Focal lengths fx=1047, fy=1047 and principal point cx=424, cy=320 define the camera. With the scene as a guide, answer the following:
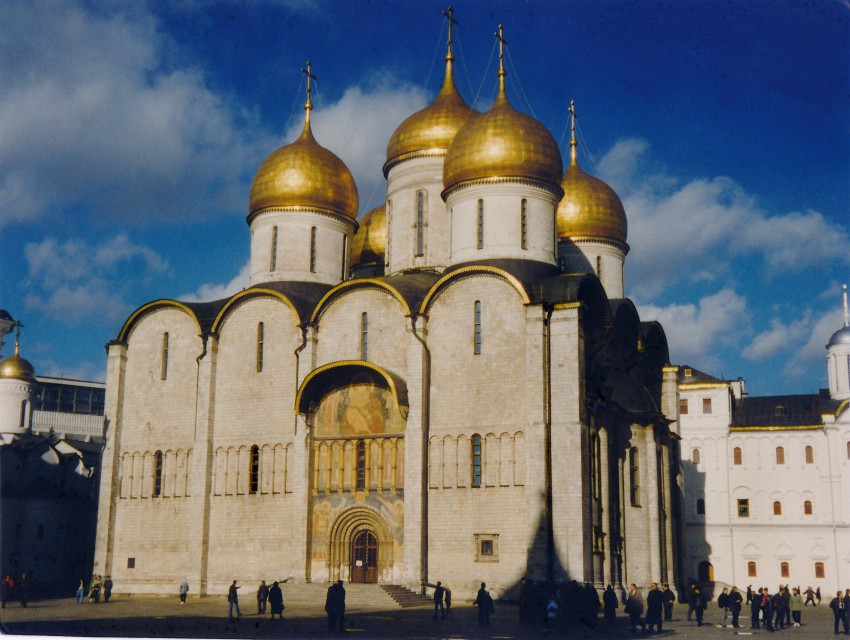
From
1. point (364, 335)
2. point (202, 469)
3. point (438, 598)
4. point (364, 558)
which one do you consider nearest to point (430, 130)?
point (364, 335)

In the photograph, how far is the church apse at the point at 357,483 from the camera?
82.0ft

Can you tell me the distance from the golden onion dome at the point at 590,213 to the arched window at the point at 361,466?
33.6 ft

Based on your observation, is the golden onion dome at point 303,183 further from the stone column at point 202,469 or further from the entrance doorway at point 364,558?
the entrance doorway at point 364,558

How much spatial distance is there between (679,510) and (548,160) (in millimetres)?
11712

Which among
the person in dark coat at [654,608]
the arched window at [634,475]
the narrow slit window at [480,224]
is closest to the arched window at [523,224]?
the narrow slit window at [480,224]

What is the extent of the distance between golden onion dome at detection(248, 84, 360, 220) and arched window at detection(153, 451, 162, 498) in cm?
737

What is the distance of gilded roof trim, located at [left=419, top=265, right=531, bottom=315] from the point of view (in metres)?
24.4

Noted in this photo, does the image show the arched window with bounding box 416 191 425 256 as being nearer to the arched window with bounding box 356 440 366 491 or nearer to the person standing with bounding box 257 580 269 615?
the arched window with bounding box 356 440 366 491

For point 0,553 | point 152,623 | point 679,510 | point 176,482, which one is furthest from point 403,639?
point 0,553

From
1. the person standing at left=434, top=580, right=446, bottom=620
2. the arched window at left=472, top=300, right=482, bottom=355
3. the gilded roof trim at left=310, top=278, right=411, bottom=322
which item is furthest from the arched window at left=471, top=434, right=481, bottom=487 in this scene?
the person standing at left=434, top=580, right=446, bottom=620

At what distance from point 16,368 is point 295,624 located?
25397 mm

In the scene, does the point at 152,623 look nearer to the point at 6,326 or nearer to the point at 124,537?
the point at 124,537

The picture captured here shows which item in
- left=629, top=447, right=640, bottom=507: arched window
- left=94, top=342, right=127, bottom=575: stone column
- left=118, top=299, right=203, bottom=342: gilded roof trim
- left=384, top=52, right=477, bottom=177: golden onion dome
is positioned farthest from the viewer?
left=384, top=52, right=477, bottom=177: golden onion dome

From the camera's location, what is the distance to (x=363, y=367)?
83.0 feet
